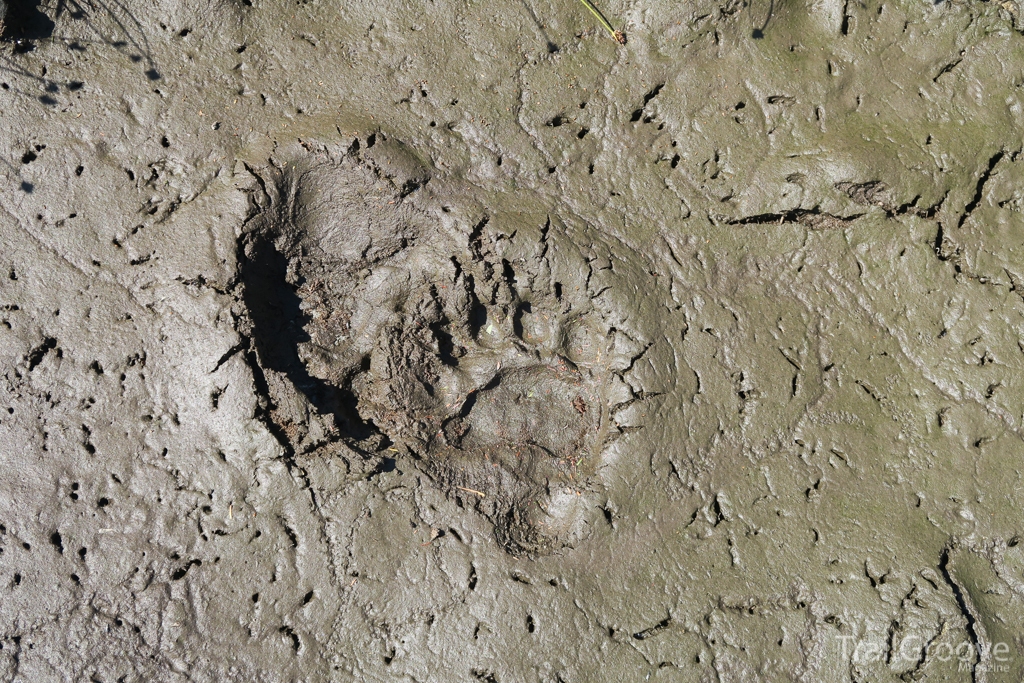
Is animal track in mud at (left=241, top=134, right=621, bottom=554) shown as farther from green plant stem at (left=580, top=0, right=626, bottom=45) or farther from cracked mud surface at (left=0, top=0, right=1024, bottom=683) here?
green plant stem at (left=580, top=0, right=626, bottom=45)

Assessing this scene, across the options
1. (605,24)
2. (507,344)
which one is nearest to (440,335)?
(507,344)

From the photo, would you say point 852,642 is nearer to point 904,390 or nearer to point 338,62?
point 904,390

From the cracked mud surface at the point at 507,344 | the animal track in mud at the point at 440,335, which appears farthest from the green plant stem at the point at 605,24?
the animal track in mud at the point at 440,335

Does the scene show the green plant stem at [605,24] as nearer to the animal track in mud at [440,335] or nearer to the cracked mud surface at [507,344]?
the cracked mud surface at [507,344]

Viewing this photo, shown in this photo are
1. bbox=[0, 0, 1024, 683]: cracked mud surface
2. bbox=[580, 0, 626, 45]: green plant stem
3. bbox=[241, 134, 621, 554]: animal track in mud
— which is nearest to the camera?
bbox=[0, 0, 1024, 683]: cracked mud surface

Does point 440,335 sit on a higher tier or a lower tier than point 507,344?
lower

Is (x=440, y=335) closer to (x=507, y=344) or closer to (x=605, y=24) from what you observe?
(x=507, y=344)

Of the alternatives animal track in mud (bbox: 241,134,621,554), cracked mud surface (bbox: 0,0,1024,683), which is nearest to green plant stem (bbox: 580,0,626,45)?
cracked mud surface (bbox: 0,0,1024,683)
